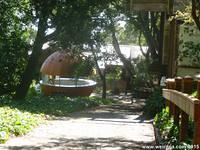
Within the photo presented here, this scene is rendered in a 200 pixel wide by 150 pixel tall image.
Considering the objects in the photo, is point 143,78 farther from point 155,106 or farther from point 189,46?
point 155,106

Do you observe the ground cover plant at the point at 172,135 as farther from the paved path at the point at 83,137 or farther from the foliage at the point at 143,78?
the foliage at the point at 143,78

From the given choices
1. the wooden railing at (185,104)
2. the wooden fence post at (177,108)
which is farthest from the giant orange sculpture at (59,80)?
the wooden fence post at (177,108)

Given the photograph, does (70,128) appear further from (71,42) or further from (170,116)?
(71,42)

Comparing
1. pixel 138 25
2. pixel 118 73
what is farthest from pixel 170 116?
pixel 118 73

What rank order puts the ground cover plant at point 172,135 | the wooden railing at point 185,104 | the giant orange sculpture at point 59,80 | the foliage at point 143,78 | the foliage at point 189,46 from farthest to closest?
the foliage at point 143,78 → the giant orange sculpture at point 59,80 → the foliage at point 189,46 → the ground cover plant at point 172,135 → the wooden railing at point 185,104

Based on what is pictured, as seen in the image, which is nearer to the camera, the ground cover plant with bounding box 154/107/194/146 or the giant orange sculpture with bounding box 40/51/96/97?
the ground cover plant with bounding box 154/107/194/146

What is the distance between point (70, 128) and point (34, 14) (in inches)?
406

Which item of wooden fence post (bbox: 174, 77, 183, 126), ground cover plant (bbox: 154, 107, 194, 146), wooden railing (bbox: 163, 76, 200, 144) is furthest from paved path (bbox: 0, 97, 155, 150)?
wooden railing (bbox: 163, 76, 200, 144)

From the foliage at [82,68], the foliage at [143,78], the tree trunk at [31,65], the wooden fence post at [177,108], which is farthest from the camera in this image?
the foliage at [143,78]

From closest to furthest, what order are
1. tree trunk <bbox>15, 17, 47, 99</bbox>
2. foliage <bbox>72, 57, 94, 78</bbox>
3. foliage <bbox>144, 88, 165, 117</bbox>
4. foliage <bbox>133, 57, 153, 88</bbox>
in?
foliage <bbox>144, 88, 165, 117</bbox> → tree trunk <bbox>15, 17, 47, 99</bbox> → foliage <bbox>72, 57, 94, 78</bbox> → foliage <bbox>133, 57, 153, 88</bbox>

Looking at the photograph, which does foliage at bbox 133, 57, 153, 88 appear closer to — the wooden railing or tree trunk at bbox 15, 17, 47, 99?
tree trunk at bbox 15, 17, 47, 99

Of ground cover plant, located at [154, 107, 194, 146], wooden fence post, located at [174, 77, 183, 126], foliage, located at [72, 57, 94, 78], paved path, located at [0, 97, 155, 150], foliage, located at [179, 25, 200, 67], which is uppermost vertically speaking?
foliage, located at [179, 25, 200, 67]

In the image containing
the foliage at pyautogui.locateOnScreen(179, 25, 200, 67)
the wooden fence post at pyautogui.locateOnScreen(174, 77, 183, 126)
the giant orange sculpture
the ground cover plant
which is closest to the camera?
the ground cover plant

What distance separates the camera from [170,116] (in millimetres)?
11477
